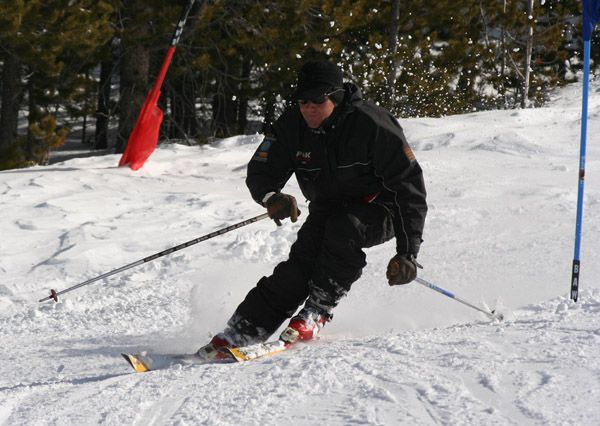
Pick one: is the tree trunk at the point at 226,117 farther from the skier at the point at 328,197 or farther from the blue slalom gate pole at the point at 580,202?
the skier at the point at 328,197

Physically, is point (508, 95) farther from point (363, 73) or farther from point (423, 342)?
point (423, 342)

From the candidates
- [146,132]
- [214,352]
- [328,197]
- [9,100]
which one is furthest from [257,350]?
[9,100]

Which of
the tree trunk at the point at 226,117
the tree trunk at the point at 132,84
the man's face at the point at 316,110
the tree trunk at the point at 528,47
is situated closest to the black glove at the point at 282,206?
the man's face at the point at 316,110

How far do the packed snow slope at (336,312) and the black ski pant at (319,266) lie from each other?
28cm

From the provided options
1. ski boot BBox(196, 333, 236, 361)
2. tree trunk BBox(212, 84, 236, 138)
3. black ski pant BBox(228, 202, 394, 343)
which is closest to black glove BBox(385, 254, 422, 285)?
black ski pant BBox(228, 202, 394, 343)

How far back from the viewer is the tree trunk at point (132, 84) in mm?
13109

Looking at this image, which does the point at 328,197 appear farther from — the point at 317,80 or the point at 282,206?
the point at 317,80

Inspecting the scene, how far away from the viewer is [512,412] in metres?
2.89

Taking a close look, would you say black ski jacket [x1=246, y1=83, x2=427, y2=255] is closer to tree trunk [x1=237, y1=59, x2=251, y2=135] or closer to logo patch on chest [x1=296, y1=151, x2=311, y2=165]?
logo patch on chest [x1=296, y1=151, x2=311, y2=165]

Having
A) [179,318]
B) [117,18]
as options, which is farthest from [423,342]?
[117,18]

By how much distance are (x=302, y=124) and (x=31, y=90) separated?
12.3 metres

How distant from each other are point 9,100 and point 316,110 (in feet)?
38.8

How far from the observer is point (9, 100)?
14562 millimetres

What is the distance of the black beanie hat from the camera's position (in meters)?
3.93
